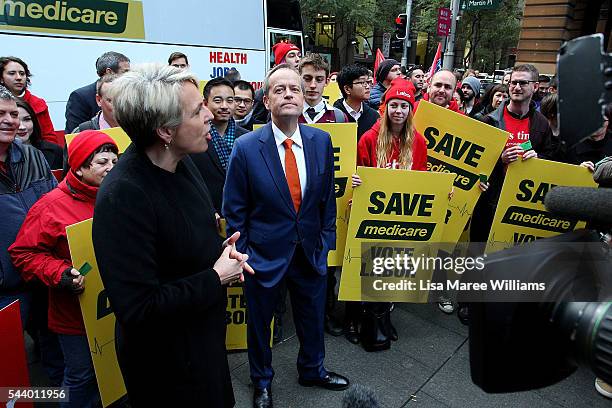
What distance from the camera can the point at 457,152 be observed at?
10.9 ft

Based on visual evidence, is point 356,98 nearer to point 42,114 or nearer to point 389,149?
point 389,149

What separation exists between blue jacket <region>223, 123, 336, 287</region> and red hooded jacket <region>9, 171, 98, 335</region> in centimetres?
75

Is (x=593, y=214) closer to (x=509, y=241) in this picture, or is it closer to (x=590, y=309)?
(x=590, y=309)

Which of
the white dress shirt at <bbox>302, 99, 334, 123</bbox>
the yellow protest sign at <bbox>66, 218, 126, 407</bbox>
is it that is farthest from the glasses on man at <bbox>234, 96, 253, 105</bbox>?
the yellow protest sign at <bbox>66, 218, 126, 407</bbox>

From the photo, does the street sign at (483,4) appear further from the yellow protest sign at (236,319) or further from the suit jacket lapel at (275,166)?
the yellow protest sign at (236,319)

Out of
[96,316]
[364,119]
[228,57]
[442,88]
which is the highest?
[228,57]

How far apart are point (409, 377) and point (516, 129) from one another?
7.20ft

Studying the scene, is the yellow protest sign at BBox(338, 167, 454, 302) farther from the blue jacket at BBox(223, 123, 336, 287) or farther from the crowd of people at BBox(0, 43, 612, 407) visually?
the blue jacket at BBox(223, 123, 336, 287)

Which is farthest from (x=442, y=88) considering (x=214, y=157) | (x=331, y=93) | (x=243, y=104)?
(x=331, y=93)

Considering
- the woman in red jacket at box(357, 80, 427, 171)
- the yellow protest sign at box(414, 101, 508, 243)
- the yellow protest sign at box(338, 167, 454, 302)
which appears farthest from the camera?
the yellow protest sign at box(414, 101, 508, 243)

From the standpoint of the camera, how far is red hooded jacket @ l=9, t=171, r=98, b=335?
6.63 ft

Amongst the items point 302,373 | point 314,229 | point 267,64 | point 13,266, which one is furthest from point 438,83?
point 267,64

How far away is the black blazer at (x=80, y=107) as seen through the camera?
4.14m

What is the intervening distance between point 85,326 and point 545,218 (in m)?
3.22
